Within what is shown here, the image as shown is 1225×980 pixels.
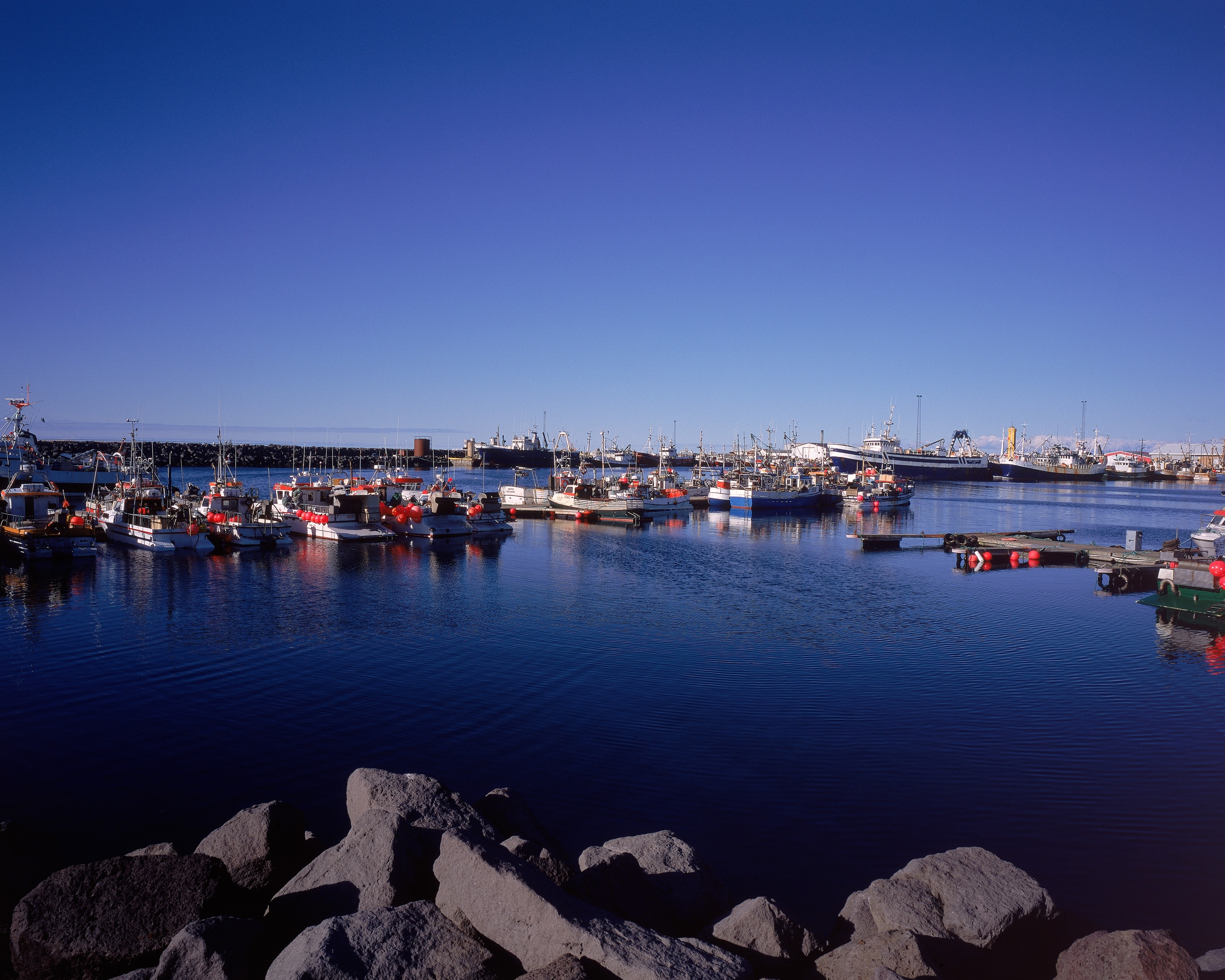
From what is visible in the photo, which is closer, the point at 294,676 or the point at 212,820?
the point at 212,820

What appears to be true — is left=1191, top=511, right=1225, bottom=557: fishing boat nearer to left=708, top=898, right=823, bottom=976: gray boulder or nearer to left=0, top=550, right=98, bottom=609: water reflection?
left=708, top=898, right=823, bottom=976: gray boulder

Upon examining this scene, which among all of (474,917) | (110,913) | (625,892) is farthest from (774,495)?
(110,913)

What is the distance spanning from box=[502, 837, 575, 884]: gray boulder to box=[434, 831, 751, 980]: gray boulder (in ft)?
2.25

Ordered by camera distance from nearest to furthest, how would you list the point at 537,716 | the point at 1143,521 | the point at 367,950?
the point at 367,950
the point at 537,716
the point at 1143,521

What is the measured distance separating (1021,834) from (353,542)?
40.0 meters

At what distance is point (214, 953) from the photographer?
18.4 ft

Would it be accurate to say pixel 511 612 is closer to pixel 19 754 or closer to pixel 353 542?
pixel 19 754

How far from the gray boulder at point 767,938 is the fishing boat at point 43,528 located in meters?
38.2

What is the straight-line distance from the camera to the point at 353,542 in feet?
150

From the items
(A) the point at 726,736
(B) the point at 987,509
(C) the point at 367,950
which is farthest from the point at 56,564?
(B) the point at 987,509

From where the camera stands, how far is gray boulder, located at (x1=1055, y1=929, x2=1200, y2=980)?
19.1 ft

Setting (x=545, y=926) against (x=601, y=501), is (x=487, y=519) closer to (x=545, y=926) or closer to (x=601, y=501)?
(x=601, y=501)

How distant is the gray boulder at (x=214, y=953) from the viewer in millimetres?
5539

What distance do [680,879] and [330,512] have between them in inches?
1703
